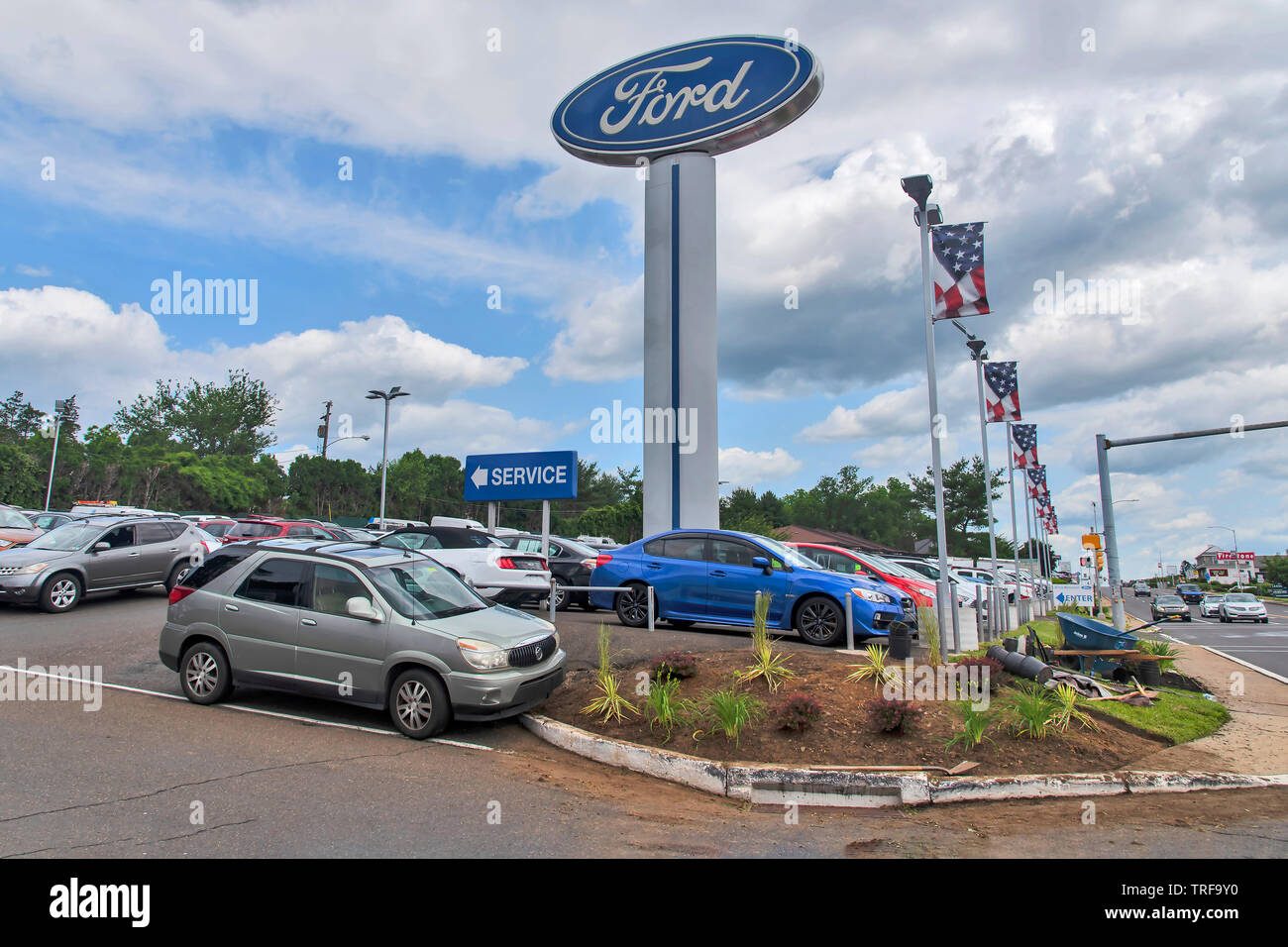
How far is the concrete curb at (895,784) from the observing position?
20.1ft

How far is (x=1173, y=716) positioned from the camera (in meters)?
8.55

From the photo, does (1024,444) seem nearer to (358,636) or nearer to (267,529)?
(267,529)

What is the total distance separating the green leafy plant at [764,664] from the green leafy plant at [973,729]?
5.88ft

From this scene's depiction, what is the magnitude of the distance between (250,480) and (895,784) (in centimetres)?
5466

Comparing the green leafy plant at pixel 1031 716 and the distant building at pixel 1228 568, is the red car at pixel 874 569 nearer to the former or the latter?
the green leafy plant at pixel 1031 716

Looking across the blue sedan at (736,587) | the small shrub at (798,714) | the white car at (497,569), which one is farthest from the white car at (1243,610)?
the small shrub at (798,714)

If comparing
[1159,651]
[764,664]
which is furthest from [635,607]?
[1159,651]
